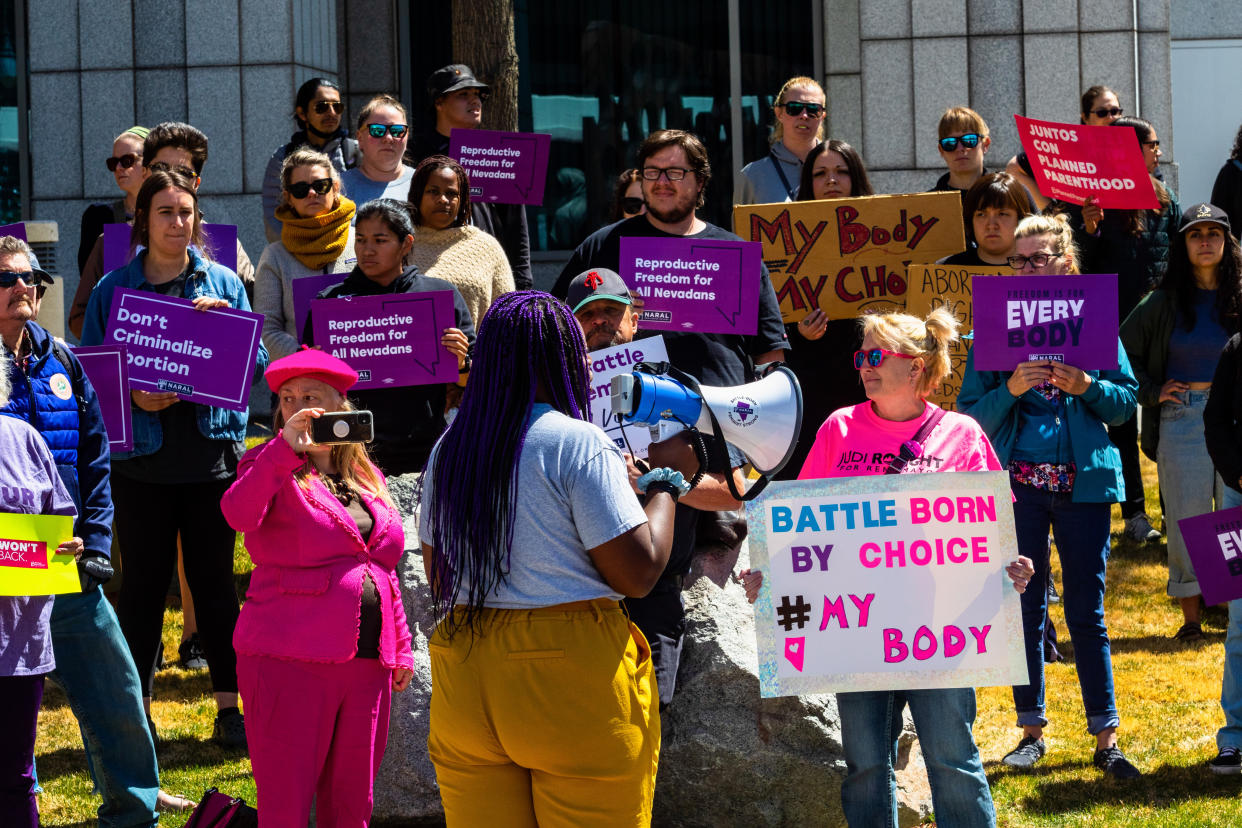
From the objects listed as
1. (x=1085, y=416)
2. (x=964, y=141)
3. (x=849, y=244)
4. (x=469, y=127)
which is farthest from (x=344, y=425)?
(x=964, y=141)

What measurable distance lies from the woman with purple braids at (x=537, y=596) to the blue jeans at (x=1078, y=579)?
2.79m

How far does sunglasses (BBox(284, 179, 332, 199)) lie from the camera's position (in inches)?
279

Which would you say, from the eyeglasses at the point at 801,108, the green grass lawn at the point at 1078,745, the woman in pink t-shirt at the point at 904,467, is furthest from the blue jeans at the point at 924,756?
the eyeglasses at the point at 801,108

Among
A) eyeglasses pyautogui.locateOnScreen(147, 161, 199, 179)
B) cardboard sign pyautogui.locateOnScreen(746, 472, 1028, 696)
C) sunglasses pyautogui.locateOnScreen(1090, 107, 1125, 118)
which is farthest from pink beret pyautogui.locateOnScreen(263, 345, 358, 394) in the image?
sunglasses pyautogui.locateOnScreen(1090, 107, 1125, 118)

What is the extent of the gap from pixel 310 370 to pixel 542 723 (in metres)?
1.74

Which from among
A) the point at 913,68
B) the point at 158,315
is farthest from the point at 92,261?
the point at 913,68

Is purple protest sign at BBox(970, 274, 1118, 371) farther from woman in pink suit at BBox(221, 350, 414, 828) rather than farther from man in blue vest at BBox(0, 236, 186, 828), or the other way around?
man in blue vest at BBox(0, 236, 186, 828)

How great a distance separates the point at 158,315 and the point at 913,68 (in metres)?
7.71

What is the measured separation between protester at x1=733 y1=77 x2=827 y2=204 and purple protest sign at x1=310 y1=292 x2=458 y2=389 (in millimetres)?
2123

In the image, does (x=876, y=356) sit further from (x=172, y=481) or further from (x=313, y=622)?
(x=172, y=481)

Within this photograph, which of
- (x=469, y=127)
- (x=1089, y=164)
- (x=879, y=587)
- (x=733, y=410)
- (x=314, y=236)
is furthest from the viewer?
(x=469, y=127)

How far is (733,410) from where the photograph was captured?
4266 mm

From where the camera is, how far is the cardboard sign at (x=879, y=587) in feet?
15.2

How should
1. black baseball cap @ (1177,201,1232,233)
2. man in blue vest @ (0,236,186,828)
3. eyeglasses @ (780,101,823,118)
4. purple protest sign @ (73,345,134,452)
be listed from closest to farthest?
man in blue vest @ (0,236,186,828), purple protest sign @ (73,345,134,452), black baseball cap @ (1177,201,1232,233), eyeglasses @ (780,101,823,118)
